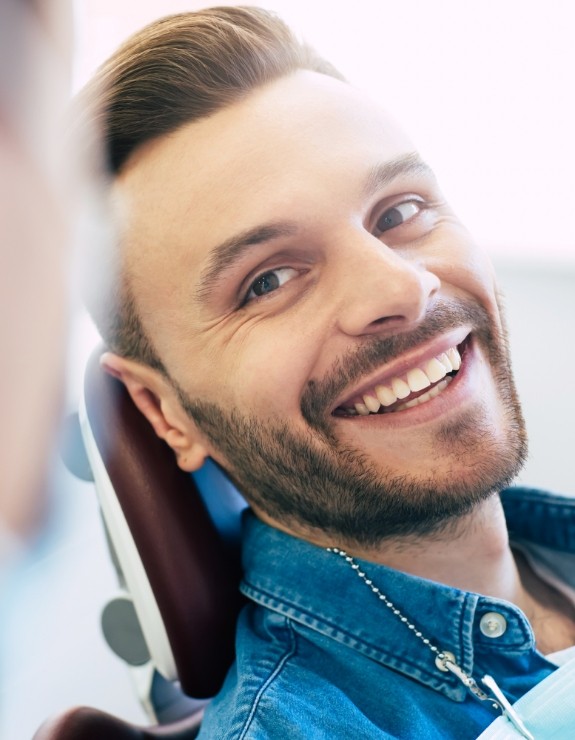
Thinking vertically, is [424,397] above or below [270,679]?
above

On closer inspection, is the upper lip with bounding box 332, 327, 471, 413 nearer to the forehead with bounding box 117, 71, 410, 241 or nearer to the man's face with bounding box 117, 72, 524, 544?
the man's face with bounding box 117, 72, 524, 544

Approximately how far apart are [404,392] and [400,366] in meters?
0.04

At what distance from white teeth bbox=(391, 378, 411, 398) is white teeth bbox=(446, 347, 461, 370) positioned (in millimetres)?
86

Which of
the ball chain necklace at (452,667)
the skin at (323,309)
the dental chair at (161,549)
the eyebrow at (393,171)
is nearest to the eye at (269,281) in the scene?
the skin at (323,309)

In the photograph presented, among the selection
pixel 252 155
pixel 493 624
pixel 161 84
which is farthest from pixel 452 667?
pixel 161 84

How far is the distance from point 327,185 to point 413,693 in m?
0.69

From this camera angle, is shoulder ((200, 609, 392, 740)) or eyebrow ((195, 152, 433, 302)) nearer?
shoulder ((200, 609, 392, 740))

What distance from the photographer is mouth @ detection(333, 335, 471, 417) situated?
3.09 ft

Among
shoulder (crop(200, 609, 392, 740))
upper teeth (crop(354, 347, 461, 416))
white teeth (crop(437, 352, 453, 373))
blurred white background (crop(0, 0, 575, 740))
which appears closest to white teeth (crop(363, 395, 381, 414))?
upper teeth (crop(354, 347, 461, 416))

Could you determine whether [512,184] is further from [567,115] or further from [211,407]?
[211,407]

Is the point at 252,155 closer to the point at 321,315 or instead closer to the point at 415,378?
the point at 321,315

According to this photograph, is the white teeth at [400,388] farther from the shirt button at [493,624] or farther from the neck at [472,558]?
the shirt button at [493,624]

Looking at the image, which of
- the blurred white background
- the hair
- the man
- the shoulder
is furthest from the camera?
the blurred white background

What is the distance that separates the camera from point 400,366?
0.93m
